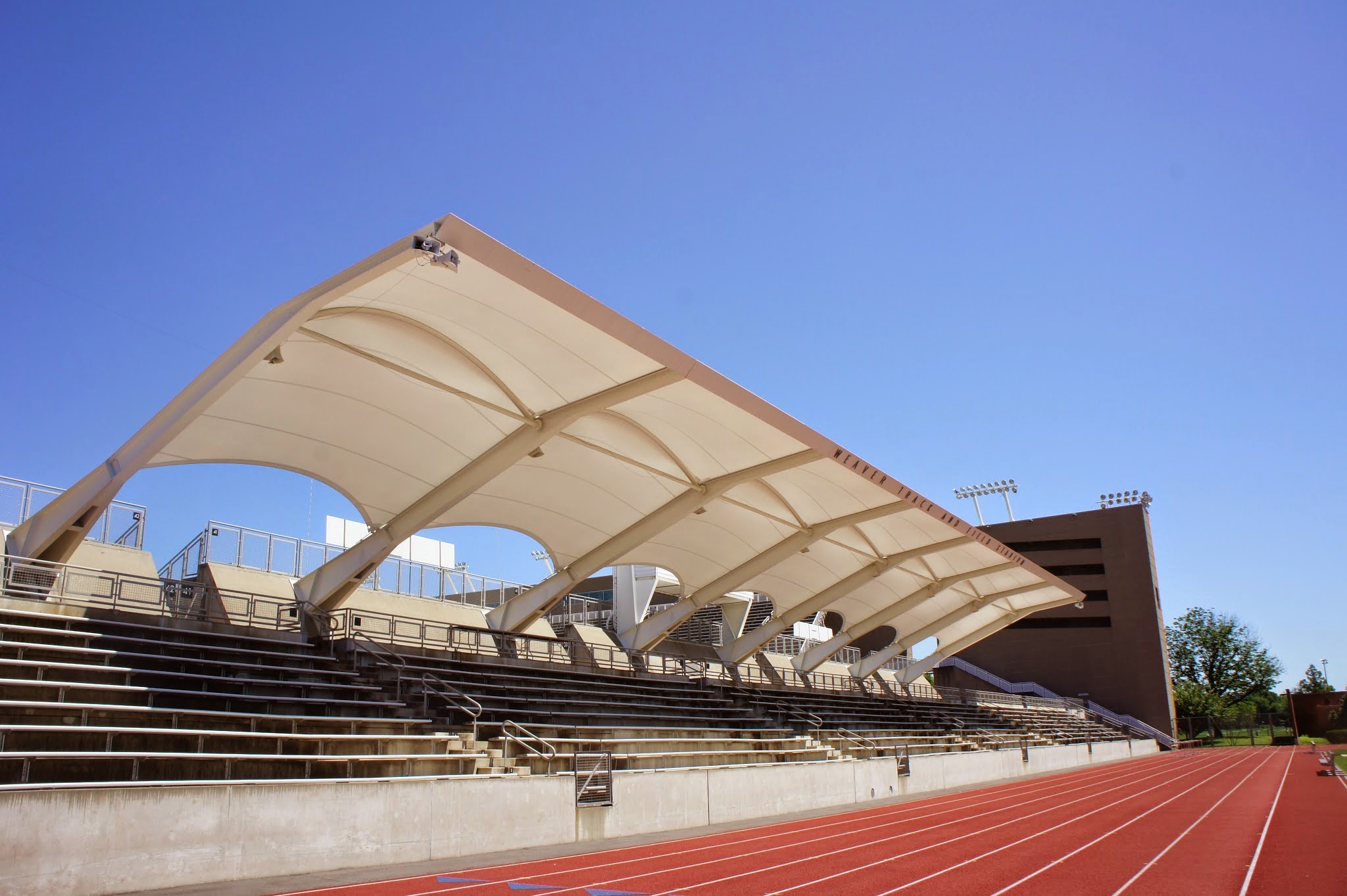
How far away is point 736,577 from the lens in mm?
30312

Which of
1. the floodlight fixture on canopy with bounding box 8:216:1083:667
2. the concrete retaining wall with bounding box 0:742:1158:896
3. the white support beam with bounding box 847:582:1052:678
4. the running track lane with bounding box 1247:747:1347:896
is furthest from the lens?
the white support beam with bounding box 847:582:1052:678

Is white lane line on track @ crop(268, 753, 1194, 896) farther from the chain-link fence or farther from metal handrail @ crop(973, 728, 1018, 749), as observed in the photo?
the chain-link fence

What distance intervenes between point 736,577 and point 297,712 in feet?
57.2

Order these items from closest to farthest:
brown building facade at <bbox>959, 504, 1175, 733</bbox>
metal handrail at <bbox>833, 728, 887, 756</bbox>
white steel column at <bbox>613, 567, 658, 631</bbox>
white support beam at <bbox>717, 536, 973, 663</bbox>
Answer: metal handrail at <bbox>833, 728, 887, 756</bbox>
white support beam at <bbox>717, 536, 973, 663</bbox>
white steel column at <bbox>613, 567, 658, 631</bbox>
brown building facade at <bbox>959, 504, 1175, 733</bbox>

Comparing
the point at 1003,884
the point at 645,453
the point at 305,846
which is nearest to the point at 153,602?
the point at 305,846

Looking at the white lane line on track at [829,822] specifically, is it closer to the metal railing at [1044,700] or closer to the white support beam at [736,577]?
the white support beam at [736,577]

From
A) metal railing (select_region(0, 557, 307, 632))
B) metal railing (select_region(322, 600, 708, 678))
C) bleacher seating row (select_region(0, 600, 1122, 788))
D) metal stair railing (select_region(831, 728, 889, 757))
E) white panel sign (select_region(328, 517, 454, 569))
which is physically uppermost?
white panel sign (select_region(328, 517, 454, 569))

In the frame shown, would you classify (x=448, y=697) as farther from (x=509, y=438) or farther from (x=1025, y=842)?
(x=1025, y=842)

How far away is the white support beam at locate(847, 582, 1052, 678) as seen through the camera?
42.0 m

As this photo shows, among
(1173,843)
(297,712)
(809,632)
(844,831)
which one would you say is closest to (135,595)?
(297,712)

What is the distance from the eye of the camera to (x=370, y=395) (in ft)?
61.1

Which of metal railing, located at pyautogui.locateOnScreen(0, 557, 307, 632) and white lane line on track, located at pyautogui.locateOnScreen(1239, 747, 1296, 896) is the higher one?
metal railing, located at pyautogui.locateOnScreen(0, 557, 307, 632)

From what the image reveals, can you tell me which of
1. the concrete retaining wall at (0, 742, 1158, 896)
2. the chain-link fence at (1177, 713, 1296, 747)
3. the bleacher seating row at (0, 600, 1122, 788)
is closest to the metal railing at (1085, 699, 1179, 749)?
the chain-link fence at (1177, 713, 1296, 747)

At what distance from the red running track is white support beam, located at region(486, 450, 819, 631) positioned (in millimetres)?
8074
